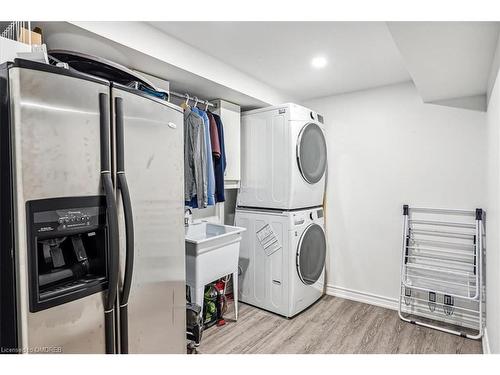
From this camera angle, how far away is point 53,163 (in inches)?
37.9

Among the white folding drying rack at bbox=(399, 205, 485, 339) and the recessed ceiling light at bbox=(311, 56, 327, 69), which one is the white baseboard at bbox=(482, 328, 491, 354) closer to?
the white folding drying rack at bbox=(399, 205, 485, 339)

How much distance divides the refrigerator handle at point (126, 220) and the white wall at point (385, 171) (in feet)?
8.26

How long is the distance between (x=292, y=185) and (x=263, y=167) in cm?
36

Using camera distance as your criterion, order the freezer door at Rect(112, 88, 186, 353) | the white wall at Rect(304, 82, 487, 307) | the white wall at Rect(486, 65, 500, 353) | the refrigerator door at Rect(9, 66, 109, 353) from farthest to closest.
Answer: the white wall at Rect(304, 82, 487, 307) < the white wall at Rect(486, 65, 500, 353) < the freezer door at Rect(112, 88, 186, 353) < the refrigerator door at Rect(9, 66, 109, 353)

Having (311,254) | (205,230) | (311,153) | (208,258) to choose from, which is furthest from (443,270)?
(205,230)

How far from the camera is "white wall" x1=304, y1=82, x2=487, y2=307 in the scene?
255cm

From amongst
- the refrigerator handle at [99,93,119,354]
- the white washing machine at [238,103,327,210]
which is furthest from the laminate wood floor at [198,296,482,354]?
the refrigerator handle at [99,93,119,354]

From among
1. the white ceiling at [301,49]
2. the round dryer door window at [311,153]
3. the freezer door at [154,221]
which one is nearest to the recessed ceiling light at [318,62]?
the white ceiling at [301,49]

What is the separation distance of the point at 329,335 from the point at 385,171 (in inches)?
64.4

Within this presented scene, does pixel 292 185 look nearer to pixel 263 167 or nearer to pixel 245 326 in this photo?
pixel 263 167

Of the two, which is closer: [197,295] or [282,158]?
[197,295]

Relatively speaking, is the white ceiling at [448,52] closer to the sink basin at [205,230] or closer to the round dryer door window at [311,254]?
the round dryer door window at [311,254]

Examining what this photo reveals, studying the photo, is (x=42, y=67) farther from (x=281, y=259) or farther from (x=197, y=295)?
(x=281, y=259)

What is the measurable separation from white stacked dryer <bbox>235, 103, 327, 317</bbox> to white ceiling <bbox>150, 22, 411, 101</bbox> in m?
0.36
